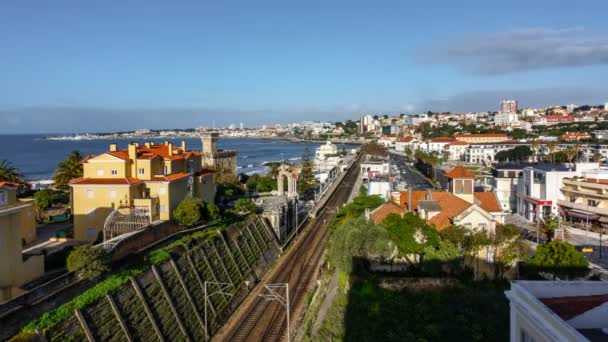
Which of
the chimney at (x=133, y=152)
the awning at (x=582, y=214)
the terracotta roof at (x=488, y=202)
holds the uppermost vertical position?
the chimney at (x=133, y=152)

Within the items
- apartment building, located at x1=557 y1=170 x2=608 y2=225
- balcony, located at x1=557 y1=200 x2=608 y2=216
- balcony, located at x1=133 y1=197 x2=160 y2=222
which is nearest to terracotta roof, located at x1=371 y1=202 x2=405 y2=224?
balcony, located at x1=133 y1=197 x2=160 y2=222

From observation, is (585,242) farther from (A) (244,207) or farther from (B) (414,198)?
(A) (244,207)

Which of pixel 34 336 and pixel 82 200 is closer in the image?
pixel 34 336

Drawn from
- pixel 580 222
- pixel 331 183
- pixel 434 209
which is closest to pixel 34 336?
pixel 434 209

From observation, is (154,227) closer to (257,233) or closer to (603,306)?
(257,233)

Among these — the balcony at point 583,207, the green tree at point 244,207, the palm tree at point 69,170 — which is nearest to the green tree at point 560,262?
the balcony at point 583,207

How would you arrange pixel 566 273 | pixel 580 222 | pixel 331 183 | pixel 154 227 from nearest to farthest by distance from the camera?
pixel 566 273 < pixel 154 227 < pixel 580 222 < pixel 331 183

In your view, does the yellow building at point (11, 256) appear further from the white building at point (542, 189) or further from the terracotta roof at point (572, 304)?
the white building at point (542, 189)

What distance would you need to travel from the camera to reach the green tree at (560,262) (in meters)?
22.5

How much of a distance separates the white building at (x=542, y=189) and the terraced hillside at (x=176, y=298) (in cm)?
2661

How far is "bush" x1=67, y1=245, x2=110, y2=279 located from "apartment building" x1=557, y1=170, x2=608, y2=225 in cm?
3585

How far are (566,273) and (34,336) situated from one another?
70.2 ft

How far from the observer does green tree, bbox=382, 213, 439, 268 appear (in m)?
24.3

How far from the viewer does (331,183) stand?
240ft
